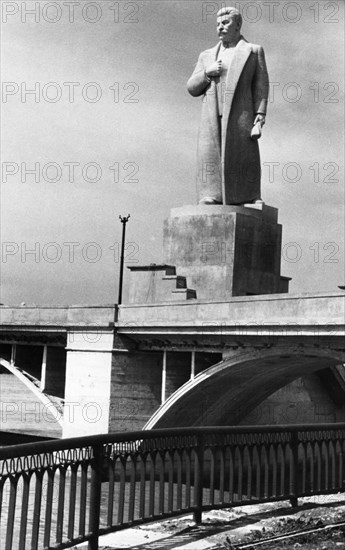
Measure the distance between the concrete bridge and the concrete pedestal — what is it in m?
2.19

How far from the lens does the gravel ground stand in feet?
26.1

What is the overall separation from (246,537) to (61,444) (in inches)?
86.8

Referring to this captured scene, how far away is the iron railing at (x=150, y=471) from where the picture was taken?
7.40 metres

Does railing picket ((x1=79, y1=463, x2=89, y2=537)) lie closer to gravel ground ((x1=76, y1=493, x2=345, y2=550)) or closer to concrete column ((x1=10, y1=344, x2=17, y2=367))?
gravel ground ((x1=76, y1=493, x2=345, y2=550))

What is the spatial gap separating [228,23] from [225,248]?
23.1 feet

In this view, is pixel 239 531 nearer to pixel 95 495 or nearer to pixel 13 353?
pixel 95 495

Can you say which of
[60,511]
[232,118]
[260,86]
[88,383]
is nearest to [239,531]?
[60,511]

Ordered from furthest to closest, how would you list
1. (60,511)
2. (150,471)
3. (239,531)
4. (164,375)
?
(164,375), (150,471), (239,531), (60,511)

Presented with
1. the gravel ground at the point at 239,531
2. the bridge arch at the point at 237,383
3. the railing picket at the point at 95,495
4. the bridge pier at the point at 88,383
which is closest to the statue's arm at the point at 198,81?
the bridge pier at the point at 88,383

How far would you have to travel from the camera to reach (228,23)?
24.7 metres

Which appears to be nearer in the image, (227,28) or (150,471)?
(150,471)

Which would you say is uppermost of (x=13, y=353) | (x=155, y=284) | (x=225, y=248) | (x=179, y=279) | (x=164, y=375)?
(x=225, y=248)

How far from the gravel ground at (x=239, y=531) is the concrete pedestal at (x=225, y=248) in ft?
44.1

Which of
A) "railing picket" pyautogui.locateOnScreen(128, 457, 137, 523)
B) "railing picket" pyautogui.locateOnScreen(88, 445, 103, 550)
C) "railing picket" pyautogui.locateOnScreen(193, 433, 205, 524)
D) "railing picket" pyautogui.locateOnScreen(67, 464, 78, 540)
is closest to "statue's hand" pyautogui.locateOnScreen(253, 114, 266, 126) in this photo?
"railing picket" pyautogui.locateOnScreen(193, 433, 205, 524)
